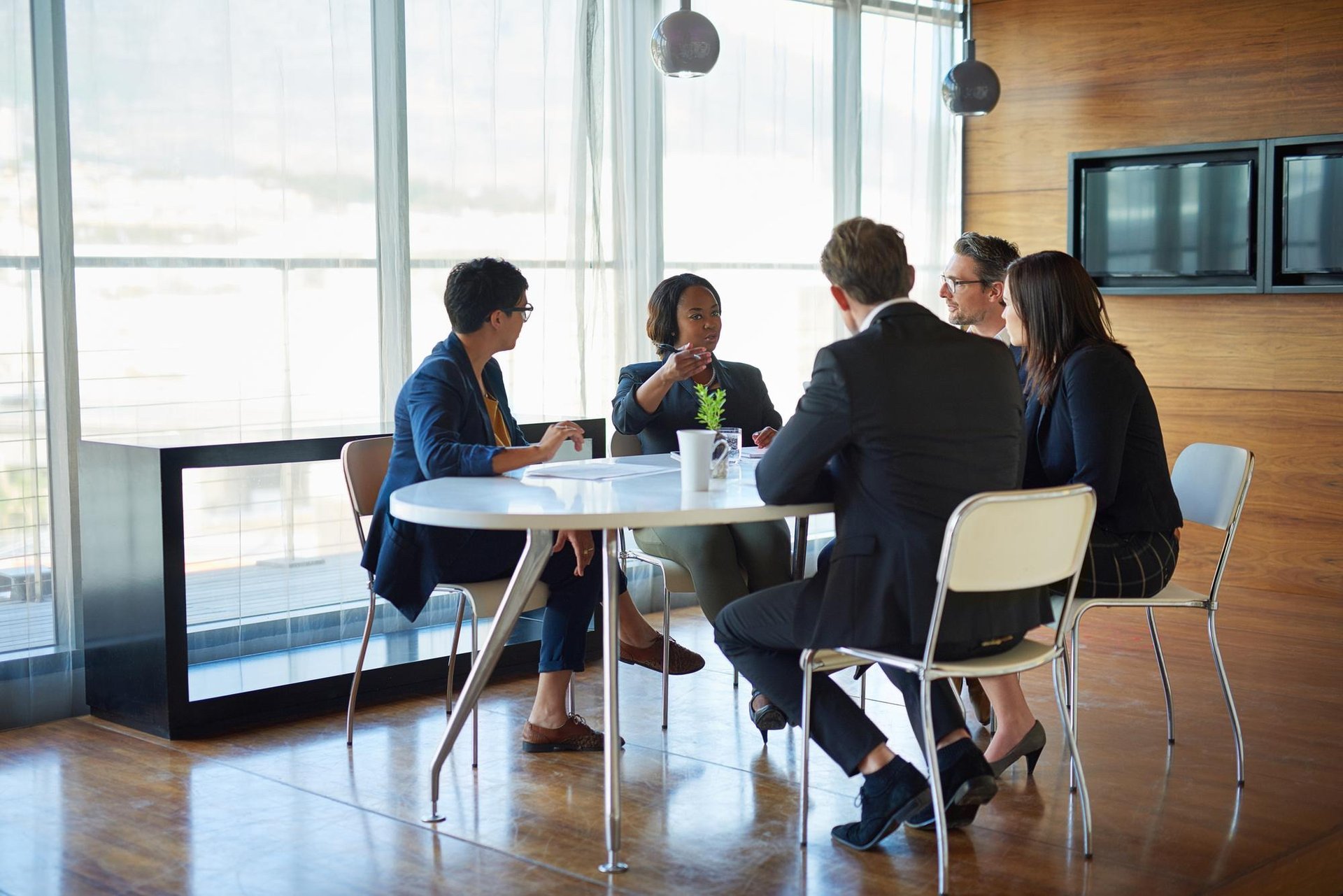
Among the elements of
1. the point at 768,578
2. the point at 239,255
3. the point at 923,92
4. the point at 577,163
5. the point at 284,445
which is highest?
the point at 923,92

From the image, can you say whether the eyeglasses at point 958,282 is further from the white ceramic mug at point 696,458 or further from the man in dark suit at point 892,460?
the white ceramic mug at point 696,458

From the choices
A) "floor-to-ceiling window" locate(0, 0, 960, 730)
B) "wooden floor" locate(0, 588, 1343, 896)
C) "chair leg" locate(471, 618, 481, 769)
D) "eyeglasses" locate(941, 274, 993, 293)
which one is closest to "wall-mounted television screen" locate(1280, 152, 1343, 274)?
"floor-to-ceiling window" locate(0, 0, 960, 730)

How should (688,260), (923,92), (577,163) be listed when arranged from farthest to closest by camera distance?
1. (923,92)
2. (688,260)
3. (577,163)

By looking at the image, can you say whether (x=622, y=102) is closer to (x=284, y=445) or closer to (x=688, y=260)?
(x=688, y=260)

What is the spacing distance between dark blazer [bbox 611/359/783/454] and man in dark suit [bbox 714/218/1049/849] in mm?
1211

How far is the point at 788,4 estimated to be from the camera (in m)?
5.89

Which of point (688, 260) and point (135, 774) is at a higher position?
point (688, 260)

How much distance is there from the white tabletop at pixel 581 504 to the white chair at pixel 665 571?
0.50 metres

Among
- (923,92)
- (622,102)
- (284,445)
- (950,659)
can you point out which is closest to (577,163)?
(622,102)

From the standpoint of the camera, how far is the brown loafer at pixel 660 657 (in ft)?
13.2

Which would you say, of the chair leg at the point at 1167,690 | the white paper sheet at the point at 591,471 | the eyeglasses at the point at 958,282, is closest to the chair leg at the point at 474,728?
the white paper sheet at the point at 591,471

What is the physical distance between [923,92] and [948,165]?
375 mm

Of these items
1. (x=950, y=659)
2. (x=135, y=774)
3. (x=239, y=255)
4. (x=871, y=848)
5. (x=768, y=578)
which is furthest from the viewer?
(x=239, y=255)

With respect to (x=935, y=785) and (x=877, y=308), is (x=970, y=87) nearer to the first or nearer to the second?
(x=877, y=308)
